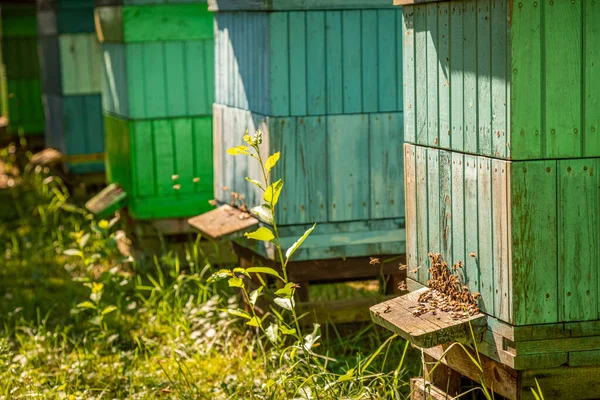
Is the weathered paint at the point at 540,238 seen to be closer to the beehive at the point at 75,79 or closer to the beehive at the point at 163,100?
the beehive at the point at 163,100

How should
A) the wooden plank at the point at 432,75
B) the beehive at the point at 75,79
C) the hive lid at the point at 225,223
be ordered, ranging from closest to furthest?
1. the wooden plank at the point at 432,75
2. the hive lid at the point at 225,223
3. the beehive at the point at 75,79

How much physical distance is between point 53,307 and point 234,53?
6.82ft

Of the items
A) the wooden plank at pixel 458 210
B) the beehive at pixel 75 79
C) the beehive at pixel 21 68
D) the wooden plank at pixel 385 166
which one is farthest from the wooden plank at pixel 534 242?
the beehive at pixel 21 68

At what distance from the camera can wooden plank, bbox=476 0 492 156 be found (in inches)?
142

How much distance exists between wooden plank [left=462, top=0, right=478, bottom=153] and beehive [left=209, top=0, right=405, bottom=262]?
1.75 metres

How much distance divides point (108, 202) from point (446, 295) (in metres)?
3.89

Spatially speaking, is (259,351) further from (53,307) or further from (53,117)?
(53,117)

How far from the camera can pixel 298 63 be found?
5.43 meters

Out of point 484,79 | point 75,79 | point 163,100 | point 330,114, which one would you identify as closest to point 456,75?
point 484,79

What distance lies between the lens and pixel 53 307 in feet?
21.6

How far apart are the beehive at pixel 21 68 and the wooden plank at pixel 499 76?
9.07 metres

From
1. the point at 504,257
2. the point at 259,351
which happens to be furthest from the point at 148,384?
the point at 504,257

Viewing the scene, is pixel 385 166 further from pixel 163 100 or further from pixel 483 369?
pixel 163 100

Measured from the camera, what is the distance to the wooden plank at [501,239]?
3574 millimetres
